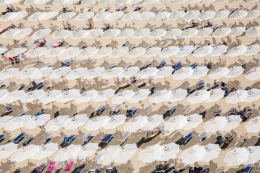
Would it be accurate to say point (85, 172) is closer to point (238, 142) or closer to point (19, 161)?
point (19, 161)

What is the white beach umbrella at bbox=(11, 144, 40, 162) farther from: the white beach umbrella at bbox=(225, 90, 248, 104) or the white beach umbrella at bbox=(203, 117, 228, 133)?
the white beach umbrella at bbox=(225, 90, 248, 104)

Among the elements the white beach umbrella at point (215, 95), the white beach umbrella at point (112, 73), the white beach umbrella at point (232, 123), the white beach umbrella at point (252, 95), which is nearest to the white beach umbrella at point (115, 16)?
the white beach umbrella at point (112, 73)

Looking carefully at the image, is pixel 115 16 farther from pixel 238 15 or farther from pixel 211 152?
pixel 211 152

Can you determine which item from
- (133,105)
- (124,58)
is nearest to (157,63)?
(124,58)

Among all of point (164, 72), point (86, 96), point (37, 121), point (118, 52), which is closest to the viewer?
point (37, 121)

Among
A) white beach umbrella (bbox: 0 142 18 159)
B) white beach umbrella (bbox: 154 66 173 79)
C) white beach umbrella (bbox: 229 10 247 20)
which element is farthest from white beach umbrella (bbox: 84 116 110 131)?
white beach umbrella (bbox: 229 10 247 20)

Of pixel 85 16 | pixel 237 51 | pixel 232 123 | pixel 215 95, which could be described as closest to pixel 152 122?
pixel 215 95
